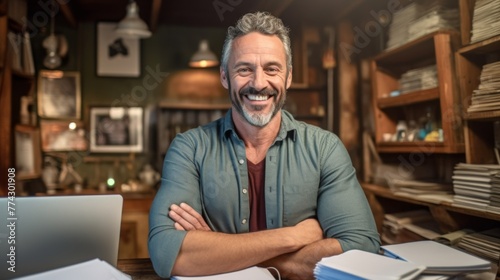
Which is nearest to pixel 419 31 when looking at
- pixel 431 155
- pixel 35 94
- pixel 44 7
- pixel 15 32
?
pixel 431 155

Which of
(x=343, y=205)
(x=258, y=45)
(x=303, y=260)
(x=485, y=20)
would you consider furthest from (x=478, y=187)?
(x=258, y=45)

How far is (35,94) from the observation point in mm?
4090

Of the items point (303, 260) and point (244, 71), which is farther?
point (244, 71)

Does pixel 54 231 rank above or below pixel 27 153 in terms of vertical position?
below

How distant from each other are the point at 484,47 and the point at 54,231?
6.69ft

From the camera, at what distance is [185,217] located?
52.0 inches

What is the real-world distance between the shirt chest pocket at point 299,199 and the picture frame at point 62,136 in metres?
3.28

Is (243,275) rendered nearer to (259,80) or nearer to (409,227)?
(259,80)

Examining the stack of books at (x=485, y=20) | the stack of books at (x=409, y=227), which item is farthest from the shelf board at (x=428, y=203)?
the stack of books at (x=485, y=20)

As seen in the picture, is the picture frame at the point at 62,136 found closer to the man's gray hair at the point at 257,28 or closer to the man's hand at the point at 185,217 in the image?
the man's gray hair at the point at 257,28

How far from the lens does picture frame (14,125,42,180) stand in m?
3.32

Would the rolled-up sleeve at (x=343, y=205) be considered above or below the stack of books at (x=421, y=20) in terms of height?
below

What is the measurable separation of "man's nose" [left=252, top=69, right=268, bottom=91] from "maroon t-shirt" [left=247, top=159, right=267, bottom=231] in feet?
1.02

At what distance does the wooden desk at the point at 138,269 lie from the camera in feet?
4.08
